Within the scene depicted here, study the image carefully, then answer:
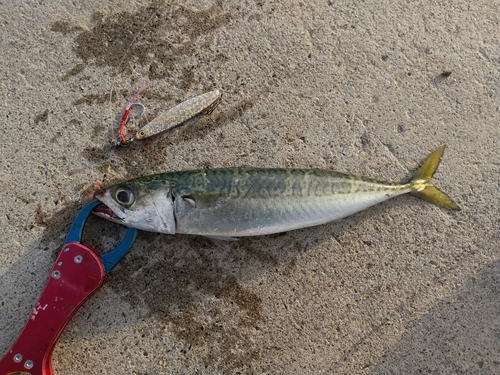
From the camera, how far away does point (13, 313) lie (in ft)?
9.36

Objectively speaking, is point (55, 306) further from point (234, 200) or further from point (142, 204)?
point (234, 200)

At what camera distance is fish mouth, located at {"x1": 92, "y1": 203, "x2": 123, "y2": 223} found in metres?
2.80

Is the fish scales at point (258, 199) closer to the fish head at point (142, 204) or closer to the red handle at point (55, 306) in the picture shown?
the fish head at point (142, 204)

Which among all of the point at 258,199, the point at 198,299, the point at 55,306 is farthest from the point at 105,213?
Result: the point at 258,199

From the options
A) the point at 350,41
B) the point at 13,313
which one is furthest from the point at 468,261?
the point at 13,313

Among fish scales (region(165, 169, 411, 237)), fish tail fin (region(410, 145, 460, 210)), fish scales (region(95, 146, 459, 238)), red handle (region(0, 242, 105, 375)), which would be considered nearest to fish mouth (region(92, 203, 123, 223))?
fish scales (region(95, 146, 459, 238))

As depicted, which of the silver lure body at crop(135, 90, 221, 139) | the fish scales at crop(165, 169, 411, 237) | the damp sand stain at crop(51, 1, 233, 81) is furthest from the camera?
the damp sand stain at crop(51, 1, 233, 81)

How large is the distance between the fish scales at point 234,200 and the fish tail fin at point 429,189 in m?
0.46

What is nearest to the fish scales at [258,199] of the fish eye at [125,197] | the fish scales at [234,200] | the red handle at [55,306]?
the fish scales at [234,200]

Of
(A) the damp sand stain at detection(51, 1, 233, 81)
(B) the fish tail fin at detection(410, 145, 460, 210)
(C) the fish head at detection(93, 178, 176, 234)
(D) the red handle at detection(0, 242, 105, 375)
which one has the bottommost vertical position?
(D) the red handle at detection(0, 242, 105, 375)

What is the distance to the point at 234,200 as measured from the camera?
2.81 metres

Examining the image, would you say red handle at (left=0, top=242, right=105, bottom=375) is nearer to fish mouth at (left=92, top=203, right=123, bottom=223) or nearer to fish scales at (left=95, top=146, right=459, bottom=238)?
fish mouth at (left=92, top=203, right=123, bottom=223)

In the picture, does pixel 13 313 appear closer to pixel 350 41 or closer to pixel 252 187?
pixel 252 187

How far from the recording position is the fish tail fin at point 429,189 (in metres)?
3.12
